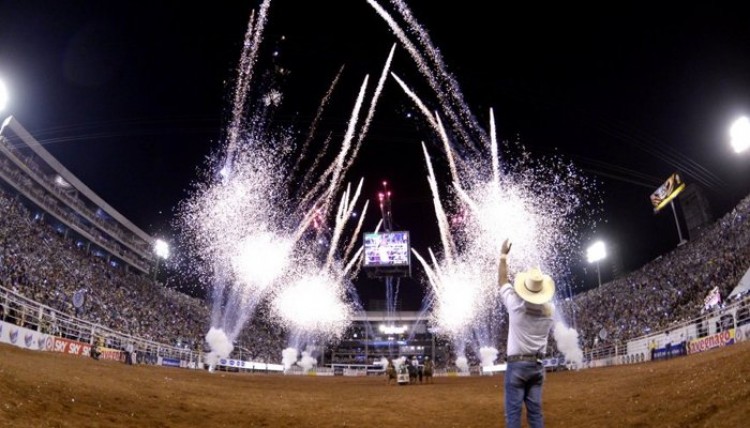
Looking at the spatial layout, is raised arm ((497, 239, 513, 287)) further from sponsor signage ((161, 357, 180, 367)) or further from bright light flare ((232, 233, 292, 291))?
sponsor signage ((161, 357, 180, 367))

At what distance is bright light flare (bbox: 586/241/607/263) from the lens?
54.7 m

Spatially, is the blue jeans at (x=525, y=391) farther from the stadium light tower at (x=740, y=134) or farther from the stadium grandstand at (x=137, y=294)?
the stadium light tower at (x=740, y=134)

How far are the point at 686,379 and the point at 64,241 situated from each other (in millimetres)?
44117

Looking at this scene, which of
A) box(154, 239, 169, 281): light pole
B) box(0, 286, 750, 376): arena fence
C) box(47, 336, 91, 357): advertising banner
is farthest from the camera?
box(154, 239, 169, 281): light pole

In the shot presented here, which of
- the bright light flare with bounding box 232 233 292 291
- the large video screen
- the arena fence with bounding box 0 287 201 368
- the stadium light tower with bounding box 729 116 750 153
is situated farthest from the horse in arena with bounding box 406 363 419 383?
the stadium light tower with bounding box 729 116 750 153

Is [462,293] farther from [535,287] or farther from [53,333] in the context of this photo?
[535,287]

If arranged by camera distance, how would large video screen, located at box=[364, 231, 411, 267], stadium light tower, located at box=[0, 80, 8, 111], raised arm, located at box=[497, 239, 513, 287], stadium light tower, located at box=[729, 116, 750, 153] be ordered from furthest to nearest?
large video screen, located at box=[364, 231, 411, 267]
stadium light tower, located at box=[729, 116, 750, 153]
stadium light tower, located at box=[0, 80, 8, 111]
raised arm, located at box=[497, 239, 513, 287]

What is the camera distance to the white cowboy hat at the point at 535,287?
17.2 feet

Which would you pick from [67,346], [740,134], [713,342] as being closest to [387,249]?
A: [713,342]

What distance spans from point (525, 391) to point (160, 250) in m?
72.5

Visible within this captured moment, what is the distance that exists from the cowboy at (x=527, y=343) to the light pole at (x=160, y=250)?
234 ft

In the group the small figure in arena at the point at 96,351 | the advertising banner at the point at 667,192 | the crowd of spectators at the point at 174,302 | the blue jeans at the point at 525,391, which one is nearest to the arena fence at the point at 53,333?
the small figure in arena at the point at 96,351

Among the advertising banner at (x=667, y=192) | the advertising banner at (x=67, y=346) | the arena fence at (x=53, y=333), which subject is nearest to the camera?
the arena fence at (x=53, y=333)

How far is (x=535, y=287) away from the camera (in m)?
5.31
